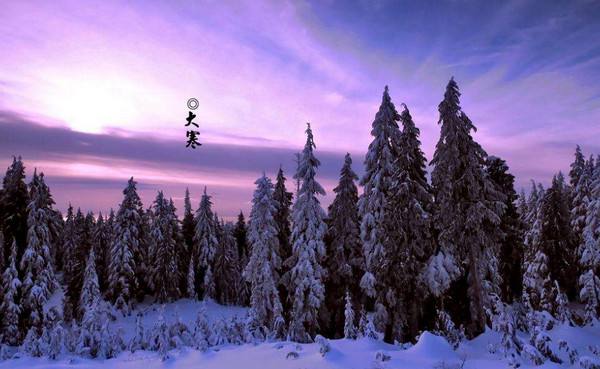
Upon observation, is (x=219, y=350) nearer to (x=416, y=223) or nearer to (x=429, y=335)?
(x=429, y=335)

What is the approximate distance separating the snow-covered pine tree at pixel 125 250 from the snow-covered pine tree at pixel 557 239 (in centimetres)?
4217

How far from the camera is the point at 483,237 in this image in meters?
25.9

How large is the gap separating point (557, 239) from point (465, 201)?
22.4 metres

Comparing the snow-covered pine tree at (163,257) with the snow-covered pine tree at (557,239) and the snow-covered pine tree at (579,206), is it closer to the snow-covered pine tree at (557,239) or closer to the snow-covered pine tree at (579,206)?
the snow-covered pine tree at (557,239)

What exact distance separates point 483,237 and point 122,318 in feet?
129

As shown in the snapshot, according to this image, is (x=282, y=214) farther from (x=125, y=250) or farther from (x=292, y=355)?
(x=292, y=355)

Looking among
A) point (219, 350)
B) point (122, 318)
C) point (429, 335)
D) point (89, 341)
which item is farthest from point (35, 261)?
point (429, 335)

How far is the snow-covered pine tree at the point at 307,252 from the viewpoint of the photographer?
30359 millimetres

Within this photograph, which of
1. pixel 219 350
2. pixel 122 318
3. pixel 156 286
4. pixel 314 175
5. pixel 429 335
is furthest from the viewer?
pixel 156 286

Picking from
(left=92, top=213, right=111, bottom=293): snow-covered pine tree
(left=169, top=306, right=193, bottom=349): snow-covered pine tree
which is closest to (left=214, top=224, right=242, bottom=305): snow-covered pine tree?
(left=92, top=213, right=111, bottom=293): snow-covered pine tree

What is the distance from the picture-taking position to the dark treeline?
25.7m

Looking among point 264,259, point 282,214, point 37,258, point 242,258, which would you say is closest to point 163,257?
point 242,258

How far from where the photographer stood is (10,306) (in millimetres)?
33906

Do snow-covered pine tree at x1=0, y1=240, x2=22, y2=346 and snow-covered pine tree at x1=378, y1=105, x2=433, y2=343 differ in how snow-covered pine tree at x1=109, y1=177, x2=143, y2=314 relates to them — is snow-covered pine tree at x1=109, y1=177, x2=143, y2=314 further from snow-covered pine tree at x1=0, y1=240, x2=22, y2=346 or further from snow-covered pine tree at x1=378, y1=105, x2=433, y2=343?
snow-covered pine tree at x1=378, y1=105, x2=433, y2=343
